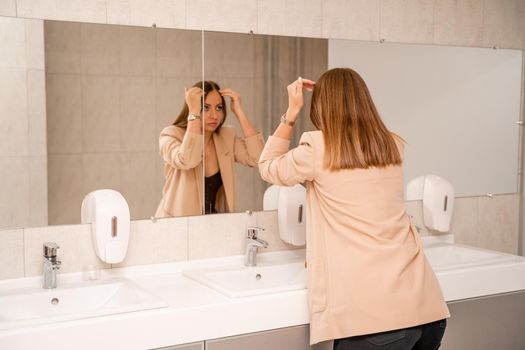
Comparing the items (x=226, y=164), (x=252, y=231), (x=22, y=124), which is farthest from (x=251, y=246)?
(x=22, y=124)

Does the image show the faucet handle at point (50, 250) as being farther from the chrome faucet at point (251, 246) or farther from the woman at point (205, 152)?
the chrome faucet at point (251, 246)

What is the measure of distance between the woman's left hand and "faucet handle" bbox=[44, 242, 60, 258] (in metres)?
0.85

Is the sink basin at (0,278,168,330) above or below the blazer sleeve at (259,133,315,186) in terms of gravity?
below

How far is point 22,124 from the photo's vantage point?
2.38 meters

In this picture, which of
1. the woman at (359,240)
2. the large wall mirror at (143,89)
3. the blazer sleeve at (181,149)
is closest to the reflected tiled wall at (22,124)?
the large wall mirror at (143,89)

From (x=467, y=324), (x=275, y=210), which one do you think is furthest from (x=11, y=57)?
(x=467, y=324)

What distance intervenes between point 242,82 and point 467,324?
1.27 meters

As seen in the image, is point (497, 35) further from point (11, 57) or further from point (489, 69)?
point (11, 57)

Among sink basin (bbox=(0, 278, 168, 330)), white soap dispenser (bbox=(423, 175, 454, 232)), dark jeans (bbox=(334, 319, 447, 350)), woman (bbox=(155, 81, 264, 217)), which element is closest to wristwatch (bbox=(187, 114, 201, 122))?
woman (bbox=(155, 81, 264, 217))

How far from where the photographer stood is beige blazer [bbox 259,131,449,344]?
2.18 metres

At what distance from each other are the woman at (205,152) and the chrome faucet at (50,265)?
42cm

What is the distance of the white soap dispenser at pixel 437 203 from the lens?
326 cm

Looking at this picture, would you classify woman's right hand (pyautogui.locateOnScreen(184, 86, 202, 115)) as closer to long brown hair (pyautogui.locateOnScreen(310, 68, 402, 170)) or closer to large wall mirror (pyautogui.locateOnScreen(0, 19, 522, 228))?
large wall mirror (pyautogui.locateOnScreen(0, 19, 522, 228))

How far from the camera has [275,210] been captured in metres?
2.92
